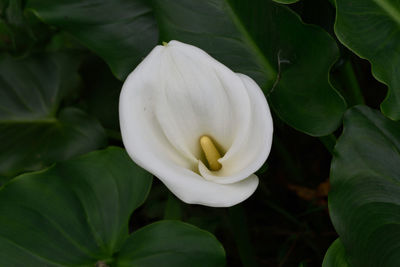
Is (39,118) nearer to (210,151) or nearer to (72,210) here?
(72,210)

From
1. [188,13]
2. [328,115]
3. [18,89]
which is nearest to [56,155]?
[18,89]

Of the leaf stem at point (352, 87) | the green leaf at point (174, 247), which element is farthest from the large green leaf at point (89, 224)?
the leaf stem at point (352, 87)

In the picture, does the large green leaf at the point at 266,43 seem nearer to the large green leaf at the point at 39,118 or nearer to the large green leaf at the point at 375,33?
the large green leaf at the point at 375,33

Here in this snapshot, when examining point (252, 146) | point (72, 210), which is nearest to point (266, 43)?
point (252, 146)

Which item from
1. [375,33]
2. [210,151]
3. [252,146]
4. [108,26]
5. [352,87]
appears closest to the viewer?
[252,146]

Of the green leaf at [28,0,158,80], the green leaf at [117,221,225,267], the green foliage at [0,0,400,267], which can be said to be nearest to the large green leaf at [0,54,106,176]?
the green foliage at [0,0,400,267]

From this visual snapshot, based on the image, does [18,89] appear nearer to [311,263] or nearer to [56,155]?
[56,155]

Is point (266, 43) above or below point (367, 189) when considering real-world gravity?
above
